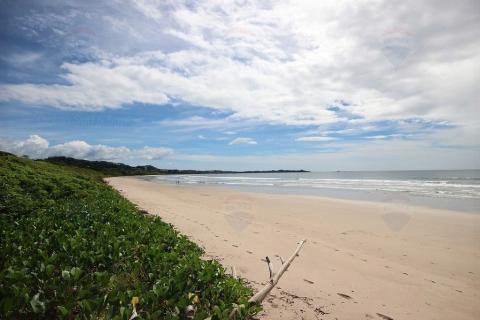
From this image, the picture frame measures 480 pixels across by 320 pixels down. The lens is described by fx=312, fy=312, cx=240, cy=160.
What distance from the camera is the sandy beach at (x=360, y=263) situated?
15.7 feet

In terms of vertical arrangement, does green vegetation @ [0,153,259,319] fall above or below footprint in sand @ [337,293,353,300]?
above

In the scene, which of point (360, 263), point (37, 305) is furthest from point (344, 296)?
point (37, 305)

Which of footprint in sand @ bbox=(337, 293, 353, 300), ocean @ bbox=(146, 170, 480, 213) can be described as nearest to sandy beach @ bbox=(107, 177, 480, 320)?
footprint in sand @ bbox=(337, 293, 353, 300)

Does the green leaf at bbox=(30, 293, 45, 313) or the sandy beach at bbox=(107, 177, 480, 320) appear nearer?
the green leaf at bbox=(30, 293, 45, 313)

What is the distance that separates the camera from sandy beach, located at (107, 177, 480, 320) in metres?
4.79

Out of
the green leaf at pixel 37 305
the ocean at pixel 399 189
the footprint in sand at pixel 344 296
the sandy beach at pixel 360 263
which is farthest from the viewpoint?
the ocean at pixel 399 189

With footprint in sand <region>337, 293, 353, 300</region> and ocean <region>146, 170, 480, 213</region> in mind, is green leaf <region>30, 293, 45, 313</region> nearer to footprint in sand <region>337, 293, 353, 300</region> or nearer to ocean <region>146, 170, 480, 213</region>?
footprint in sand <region>337, 293, 353, 300</region>

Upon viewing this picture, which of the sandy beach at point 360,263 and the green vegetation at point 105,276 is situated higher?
the green vegetation at point 105,276

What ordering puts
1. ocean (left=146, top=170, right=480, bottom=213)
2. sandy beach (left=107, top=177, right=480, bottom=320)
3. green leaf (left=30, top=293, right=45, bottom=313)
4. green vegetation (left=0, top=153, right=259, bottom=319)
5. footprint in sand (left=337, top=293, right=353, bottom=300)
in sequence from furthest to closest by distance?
ocean (left=146, top=170, right=480, bottom=213)
footprint in sand (left=337, top=293, right=353, bottom=300)
sandy beach (left=107, top=177, right=480, bottom=320)
green vegetation (left=0, top=153, right=259, bottom=319)
green leaf (left=30, top=293, right=45, bottom=313)

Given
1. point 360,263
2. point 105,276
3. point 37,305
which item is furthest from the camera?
point 360,263

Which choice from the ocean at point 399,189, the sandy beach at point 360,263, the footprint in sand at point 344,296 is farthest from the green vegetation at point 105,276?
the ocean at point 399,189

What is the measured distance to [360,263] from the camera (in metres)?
7.25

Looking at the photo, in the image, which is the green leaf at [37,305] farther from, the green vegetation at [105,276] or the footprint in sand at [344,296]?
the footprint in sand at [344,296]

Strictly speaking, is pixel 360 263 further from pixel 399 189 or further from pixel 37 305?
pixel 399 189
